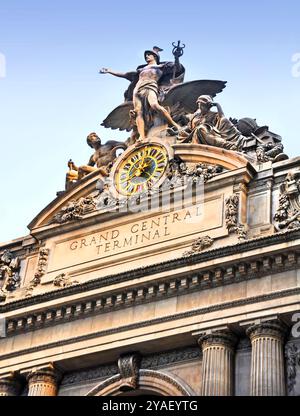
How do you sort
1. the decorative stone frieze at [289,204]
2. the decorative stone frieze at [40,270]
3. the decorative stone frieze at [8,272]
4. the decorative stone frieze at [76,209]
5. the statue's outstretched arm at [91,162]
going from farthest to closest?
the statue's outstretched arm at [91,162], the decorative stone frieze at [8,272], the decorative stone frieze at [76,209], the decorative stone frieze at [40,270], the decorative stone frieze at [289,204]

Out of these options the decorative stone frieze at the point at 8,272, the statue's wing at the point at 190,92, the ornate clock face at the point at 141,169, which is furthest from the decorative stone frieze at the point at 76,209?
the statue's wing at the point at 190,92

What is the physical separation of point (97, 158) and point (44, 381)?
287 inches

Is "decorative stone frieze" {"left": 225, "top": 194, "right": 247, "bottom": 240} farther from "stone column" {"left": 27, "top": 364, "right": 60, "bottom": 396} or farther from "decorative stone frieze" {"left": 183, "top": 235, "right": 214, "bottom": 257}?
"stone column" {"left": 27, "top": 364, "right": 60, "bottom": 396}

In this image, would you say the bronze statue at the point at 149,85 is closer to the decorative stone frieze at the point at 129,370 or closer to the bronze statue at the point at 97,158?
the bronze statue at the point at 97,158

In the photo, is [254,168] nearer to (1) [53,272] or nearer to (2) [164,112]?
(2) [164,112]

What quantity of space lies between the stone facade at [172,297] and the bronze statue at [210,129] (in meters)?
0.41

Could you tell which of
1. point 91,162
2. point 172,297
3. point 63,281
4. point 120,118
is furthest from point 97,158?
point 172,297

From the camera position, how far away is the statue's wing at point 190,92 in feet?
108

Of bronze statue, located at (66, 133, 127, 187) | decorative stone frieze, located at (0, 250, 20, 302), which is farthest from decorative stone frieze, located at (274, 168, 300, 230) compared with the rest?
decorative stone frieze, located at (0, 250, 20, 302)

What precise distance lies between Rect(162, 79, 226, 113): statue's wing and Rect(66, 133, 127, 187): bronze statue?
1.96 metres

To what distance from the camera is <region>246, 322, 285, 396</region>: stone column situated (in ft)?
85.5

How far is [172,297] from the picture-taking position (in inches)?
1139
